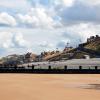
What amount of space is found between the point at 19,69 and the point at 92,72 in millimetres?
13161

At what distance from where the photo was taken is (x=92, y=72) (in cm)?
5700
